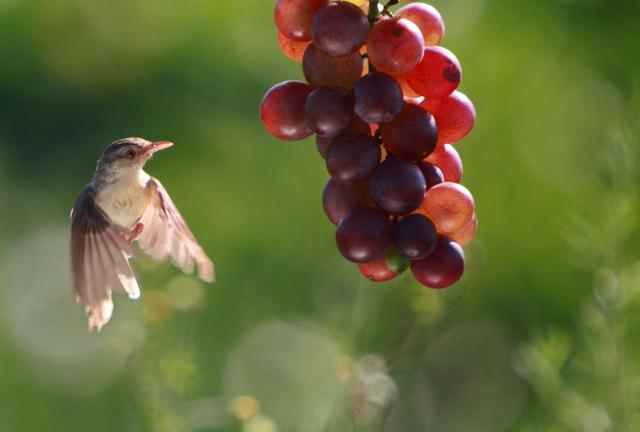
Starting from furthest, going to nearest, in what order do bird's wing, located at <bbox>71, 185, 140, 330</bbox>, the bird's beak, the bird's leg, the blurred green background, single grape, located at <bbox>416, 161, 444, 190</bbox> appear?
the blurred green background < the bird's leg < the bird's beak < bird's wing, located at <bbox>71, 185, 140, 330</bbox> < single grape, located at <bbox>416, 161, 444, 190</bbox>

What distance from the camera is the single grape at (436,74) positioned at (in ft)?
5.84

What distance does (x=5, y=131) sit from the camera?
6688 millimetres

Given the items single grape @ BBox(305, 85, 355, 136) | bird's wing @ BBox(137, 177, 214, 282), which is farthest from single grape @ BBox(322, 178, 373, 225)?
bird's wing @ BBox(137, 177, 214, 282)

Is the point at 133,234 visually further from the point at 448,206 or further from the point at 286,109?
the point at 448,206

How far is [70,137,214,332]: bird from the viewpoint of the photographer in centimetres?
246

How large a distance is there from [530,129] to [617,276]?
3064mm

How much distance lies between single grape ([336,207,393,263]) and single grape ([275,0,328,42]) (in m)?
0.30

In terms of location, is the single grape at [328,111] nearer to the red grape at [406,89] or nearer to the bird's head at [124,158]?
the red grape at [406,89]

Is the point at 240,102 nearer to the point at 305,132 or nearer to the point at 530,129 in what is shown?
the point at 530,129

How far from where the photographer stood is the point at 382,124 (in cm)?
179

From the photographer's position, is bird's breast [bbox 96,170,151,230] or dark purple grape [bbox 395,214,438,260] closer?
dark purple grape [bbox 395,214,438,260]

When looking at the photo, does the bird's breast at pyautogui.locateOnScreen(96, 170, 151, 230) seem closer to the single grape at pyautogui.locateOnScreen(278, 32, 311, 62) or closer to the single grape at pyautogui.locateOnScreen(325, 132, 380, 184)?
the single grape at pyautogui.locateOnScreen(278, 32, 311, 62)

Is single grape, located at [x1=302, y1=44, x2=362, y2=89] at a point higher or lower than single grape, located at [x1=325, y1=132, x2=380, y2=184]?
higher

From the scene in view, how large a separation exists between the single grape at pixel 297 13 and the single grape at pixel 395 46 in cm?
10
